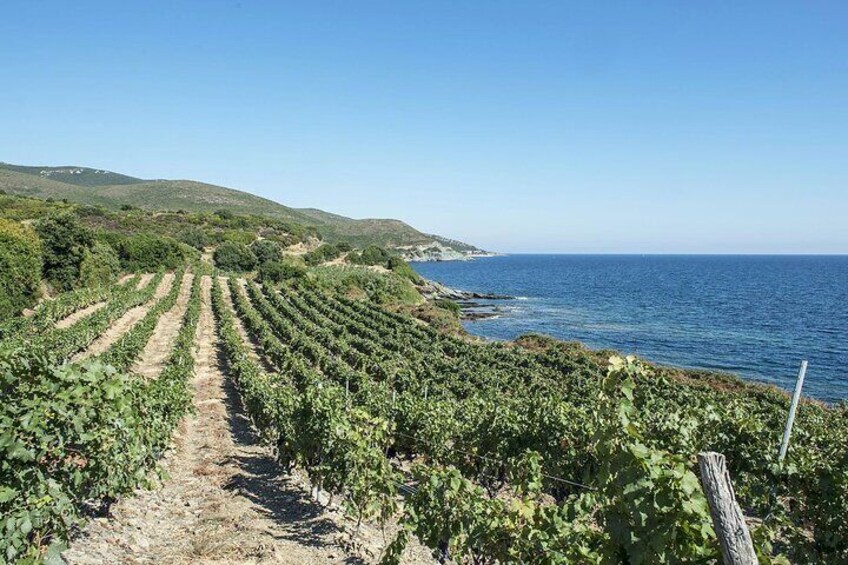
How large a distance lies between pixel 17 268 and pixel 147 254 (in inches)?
1046

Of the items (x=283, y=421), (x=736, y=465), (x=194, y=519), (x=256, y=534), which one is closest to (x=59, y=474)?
(x=256, y=534)

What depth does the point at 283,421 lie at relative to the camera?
12.5 metres

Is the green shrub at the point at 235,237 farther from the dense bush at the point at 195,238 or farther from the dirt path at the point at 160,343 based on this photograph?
the dirt path at the point at 160,343

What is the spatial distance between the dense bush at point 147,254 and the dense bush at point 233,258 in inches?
315

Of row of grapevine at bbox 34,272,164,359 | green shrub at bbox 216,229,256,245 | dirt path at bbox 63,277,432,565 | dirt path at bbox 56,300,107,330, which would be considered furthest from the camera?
green shrub at bbox 216,229,256,245

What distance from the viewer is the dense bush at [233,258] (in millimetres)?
72125

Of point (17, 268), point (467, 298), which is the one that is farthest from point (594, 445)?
point (467, 298)

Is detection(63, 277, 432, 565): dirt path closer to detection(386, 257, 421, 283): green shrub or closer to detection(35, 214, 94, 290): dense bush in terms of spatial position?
detection(35, 214, 94, 290): dense bush

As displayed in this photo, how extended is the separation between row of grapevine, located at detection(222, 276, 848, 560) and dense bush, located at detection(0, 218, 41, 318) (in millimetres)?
15794

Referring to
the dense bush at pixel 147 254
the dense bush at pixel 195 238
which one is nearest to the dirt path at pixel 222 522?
the dense bush at pixel 147 254

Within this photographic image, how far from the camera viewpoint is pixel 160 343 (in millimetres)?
30328

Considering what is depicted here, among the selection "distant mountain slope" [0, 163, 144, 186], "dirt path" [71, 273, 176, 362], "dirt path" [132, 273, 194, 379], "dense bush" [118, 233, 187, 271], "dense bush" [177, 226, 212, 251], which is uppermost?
"distant mountain slope" [0, 163, 144, 186]

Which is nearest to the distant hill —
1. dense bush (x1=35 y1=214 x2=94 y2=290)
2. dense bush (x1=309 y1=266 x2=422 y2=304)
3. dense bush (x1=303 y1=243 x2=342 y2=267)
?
dense bush (x1=303 y1=243 x2=342 y2=267)

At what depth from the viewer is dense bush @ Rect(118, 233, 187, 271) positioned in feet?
192
